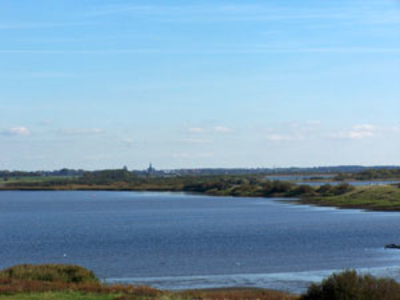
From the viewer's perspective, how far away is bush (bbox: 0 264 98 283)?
113 feet

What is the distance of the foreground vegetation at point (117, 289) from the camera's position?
25.4 metres

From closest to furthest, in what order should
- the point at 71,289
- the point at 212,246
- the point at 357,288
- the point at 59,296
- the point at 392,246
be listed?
the point at 357,288, the point at 59,296, the point at 71,289, the point at 392,246, the point at 212,246

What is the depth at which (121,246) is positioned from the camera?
60.6 meters

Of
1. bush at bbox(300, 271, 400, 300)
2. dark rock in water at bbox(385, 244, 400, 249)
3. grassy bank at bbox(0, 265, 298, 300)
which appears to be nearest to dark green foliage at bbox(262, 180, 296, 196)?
dark rock in water at bbox(385, 244, 400, 249)

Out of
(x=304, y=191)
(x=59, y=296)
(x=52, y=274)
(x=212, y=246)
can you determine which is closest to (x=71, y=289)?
(x=59, y=296)

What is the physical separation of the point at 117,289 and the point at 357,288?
34.6 feet

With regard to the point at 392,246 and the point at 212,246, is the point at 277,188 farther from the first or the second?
the point at 392,246

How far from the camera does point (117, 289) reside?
3112 cm

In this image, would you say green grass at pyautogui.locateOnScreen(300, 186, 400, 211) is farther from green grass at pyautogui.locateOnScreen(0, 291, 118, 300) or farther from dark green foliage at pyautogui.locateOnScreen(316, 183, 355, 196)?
green grass at pyautogui.locateOnScreen(0, 291, 118, 300)

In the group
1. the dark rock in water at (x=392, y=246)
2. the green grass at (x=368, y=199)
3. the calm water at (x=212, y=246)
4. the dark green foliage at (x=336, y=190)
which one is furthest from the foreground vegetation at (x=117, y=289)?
the dark green foliage at (x=336, y=190)

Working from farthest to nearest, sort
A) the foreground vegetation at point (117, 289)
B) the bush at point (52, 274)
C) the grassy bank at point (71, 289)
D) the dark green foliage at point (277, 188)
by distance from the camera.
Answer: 1. the dark green foliage at point (277, 188)
2. the bush at point (52, 274)
3. the grassy bank at point (71, 289)
4. the foreground vegetation at point (117, 289)

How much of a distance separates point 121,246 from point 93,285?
1120 inches

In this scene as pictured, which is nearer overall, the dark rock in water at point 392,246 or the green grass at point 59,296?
the green grass at point 59,296

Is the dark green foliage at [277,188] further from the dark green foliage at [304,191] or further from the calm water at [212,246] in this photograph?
the calm water at [212,246]
